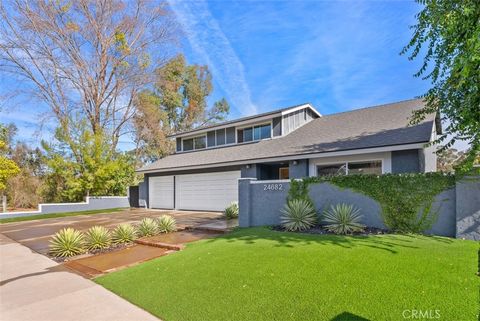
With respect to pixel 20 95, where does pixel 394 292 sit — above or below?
below

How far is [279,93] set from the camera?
26344mm

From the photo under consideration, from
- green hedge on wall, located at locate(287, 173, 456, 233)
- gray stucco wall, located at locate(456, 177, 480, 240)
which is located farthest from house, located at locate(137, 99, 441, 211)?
gray stucco wall, located at locate(456, 177, 480, 240)

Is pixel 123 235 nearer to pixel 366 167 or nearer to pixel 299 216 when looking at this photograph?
pixel 299 216

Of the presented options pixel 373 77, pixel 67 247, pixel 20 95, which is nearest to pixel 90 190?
pixel 20 95

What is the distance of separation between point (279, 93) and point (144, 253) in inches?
853

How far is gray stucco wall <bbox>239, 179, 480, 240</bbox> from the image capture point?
660 centimetres

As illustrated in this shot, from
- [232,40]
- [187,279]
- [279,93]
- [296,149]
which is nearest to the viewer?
[187,279]

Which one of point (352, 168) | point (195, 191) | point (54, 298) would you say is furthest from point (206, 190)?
point (54, 298)

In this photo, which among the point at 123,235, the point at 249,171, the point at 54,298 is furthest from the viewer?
the point at 249,171

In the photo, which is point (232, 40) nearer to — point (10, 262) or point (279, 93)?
point (279, 93)

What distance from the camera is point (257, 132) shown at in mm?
18000
